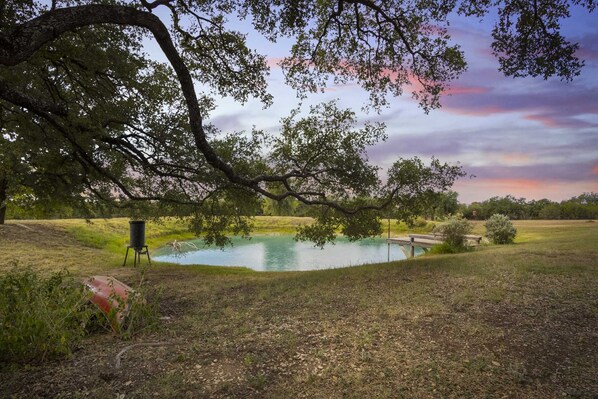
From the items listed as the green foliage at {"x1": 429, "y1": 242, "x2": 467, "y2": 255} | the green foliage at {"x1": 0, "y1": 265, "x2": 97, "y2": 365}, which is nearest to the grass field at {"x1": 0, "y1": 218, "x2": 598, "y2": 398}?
the green foliage at {"x1": 0, "y1": 265, "x2": 97, "y2": 365}

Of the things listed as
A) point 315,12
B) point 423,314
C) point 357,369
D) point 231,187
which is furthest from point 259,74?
point 357,369

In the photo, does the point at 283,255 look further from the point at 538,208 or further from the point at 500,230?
the point at 538,208

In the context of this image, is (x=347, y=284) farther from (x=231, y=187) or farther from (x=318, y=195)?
(x=231, y=187)

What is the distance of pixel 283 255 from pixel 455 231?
12830 millimetres

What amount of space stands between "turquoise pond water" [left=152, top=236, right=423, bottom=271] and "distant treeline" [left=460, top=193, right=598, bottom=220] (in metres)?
19.8

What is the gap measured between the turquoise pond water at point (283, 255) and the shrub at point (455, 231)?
4154 mm

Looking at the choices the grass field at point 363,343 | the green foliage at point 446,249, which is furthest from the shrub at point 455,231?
the grass field at point 363,343

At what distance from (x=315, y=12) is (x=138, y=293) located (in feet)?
22.8

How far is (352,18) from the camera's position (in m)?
8.84

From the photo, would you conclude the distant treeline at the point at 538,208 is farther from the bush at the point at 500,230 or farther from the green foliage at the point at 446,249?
the green foliage at the point at 446,249

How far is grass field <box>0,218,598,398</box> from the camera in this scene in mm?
3795

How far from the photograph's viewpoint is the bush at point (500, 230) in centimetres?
2023

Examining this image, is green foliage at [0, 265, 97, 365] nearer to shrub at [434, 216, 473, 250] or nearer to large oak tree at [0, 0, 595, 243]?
large oak tree at [0, 0, 595, 243]

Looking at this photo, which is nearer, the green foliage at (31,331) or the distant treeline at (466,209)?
the green foliage at (31,331)
